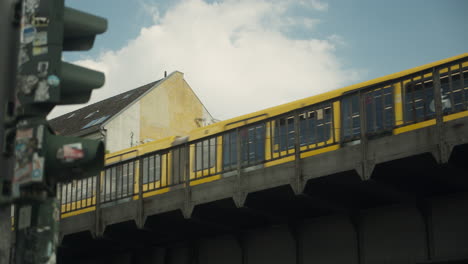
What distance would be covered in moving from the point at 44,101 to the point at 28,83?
197 millimetres

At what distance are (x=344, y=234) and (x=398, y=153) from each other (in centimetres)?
286

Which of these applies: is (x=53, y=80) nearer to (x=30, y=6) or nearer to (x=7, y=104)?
(x=7, y=104)

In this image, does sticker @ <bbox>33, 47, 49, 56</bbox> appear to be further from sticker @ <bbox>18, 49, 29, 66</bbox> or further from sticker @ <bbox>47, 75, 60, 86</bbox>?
sticker @ <bbox>47, 75, 60, 86</bbox>

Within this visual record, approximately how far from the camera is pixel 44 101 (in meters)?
5.48

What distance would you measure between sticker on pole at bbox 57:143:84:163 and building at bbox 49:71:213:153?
34.5m

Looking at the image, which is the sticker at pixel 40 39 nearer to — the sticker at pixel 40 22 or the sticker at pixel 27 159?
the sticker at pixel 40 22

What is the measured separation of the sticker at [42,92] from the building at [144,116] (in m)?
34.6

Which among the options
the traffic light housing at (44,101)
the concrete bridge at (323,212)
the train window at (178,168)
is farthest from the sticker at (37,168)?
the train window at (178,168)

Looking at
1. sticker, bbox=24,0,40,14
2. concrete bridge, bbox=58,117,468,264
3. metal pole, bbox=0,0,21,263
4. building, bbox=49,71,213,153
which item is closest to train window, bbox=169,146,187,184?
concrete bridge, bbox=58,117,468,264

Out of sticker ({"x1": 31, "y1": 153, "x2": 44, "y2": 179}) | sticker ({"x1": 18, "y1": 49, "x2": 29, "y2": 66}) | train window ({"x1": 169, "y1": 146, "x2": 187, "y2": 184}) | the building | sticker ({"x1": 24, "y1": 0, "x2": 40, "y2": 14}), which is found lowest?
sticker ({"x1": 31, "y1": 153, "x2": 44, "y2": 179})

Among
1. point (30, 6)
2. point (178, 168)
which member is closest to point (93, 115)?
point (178, 168)

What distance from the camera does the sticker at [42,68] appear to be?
553cm

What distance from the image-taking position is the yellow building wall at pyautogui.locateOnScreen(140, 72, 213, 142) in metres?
42.6

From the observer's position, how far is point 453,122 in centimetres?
1133
